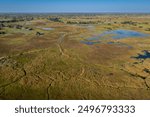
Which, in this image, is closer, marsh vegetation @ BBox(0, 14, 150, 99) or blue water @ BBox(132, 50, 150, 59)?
marsh vegetation @ BBox(0, 14, 150, 99)

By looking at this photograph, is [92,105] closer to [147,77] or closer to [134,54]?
[147,77]

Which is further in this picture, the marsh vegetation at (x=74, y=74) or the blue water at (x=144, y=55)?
the blue water at (x=144, y=55)

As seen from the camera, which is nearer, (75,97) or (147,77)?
(75,97)

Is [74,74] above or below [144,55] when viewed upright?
below

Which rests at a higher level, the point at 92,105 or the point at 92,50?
the point at 92,105

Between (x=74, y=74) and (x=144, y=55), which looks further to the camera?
(x=144, y=55)

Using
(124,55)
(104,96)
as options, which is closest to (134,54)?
(124,55)

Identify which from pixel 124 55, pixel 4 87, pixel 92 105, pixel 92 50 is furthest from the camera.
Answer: pixel 92 50

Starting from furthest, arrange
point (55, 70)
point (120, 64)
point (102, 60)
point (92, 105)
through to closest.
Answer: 1. point (102, 60)
2. point (120, 64)
3. point (55, 70)
4. point (92, 105)

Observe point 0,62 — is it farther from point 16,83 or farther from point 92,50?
point 92,50

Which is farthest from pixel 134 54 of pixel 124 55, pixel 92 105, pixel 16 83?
pixel 92 105
